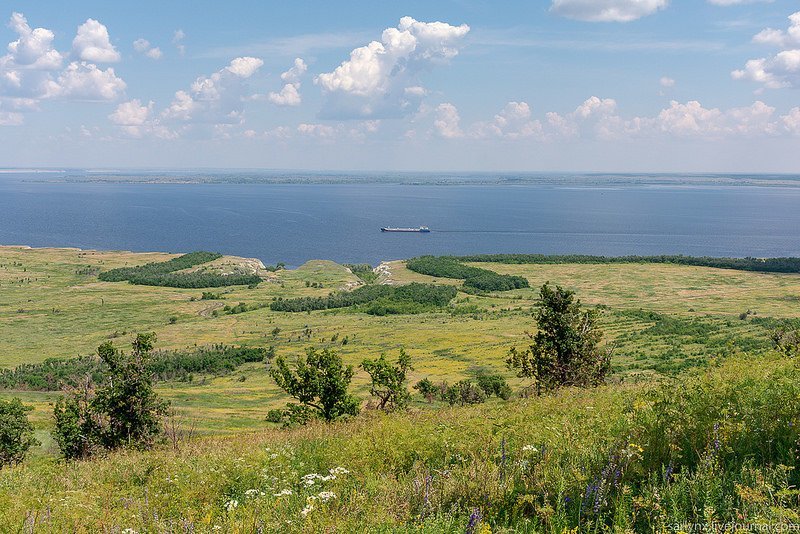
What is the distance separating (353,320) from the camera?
277 feet

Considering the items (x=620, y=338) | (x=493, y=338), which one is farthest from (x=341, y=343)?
(x=620, y=338)

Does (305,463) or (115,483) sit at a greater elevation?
(305,463)

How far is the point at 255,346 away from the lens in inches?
2729

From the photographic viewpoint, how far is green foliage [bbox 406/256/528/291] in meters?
110

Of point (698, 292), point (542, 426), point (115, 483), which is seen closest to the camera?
point (542, 426)

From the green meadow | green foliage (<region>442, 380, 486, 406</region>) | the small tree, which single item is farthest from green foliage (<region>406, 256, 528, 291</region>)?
the green meadow

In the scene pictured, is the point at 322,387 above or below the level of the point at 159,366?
above

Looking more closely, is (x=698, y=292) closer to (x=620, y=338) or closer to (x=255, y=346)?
(x=620, y=338)

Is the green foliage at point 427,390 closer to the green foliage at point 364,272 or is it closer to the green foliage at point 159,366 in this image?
the green foliage at point 159,366

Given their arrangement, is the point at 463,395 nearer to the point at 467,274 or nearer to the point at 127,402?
the point at 127,402

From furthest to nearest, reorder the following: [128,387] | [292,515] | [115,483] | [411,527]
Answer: [128,387], [115,483], [292,515], [411,527]

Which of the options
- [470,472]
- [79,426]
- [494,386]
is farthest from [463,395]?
[470,472]

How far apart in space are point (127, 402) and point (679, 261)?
437ft

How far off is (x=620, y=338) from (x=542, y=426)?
6288 centimetres
